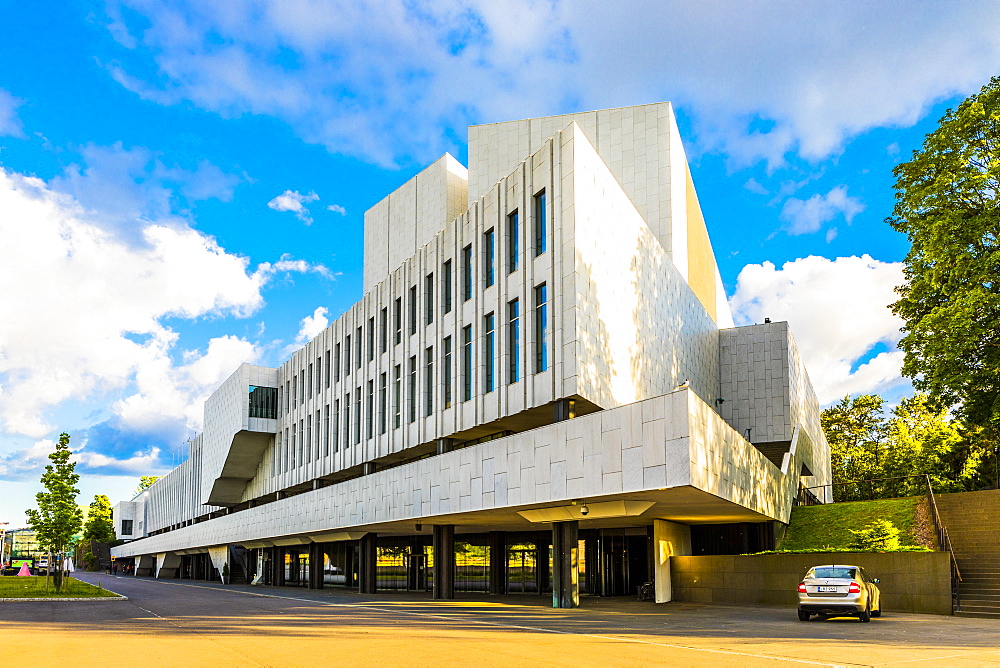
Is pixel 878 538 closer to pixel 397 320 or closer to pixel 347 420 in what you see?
pixel 397 320

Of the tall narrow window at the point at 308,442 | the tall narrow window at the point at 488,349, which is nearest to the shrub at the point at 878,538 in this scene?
the tall narrow window at the point at 488,349

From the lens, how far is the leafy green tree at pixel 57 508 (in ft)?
140

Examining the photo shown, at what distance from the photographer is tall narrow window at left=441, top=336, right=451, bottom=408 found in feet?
118

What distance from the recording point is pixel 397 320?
1662 inches

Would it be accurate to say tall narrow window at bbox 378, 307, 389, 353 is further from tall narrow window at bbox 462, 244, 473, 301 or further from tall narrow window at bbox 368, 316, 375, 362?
tall narrow window at bbox 462, 244, 473, 301

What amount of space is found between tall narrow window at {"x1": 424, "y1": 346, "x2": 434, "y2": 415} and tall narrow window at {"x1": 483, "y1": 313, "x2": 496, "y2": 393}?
5.13 meters

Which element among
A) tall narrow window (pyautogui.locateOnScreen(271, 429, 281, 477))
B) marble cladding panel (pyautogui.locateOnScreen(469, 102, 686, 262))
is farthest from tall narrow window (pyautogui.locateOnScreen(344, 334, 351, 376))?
tall narrow window (pyautogui.locateOnScreen(271, 429, 281, 477))

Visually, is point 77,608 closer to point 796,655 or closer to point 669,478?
point 669,478

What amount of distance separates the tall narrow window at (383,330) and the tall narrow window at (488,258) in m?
10.4

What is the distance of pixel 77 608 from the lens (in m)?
30.3

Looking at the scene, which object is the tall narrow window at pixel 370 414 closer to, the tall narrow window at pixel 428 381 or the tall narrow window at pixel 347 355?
the tall narrow window at pixel 347 355

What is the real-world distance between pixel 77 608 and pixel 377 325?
19.0m

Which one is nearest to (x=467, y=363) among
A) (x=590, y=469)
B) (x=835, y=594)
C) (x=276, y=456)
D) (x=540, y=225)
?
(x=540, y=225)

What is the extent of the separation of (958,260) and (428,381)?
2115cm
